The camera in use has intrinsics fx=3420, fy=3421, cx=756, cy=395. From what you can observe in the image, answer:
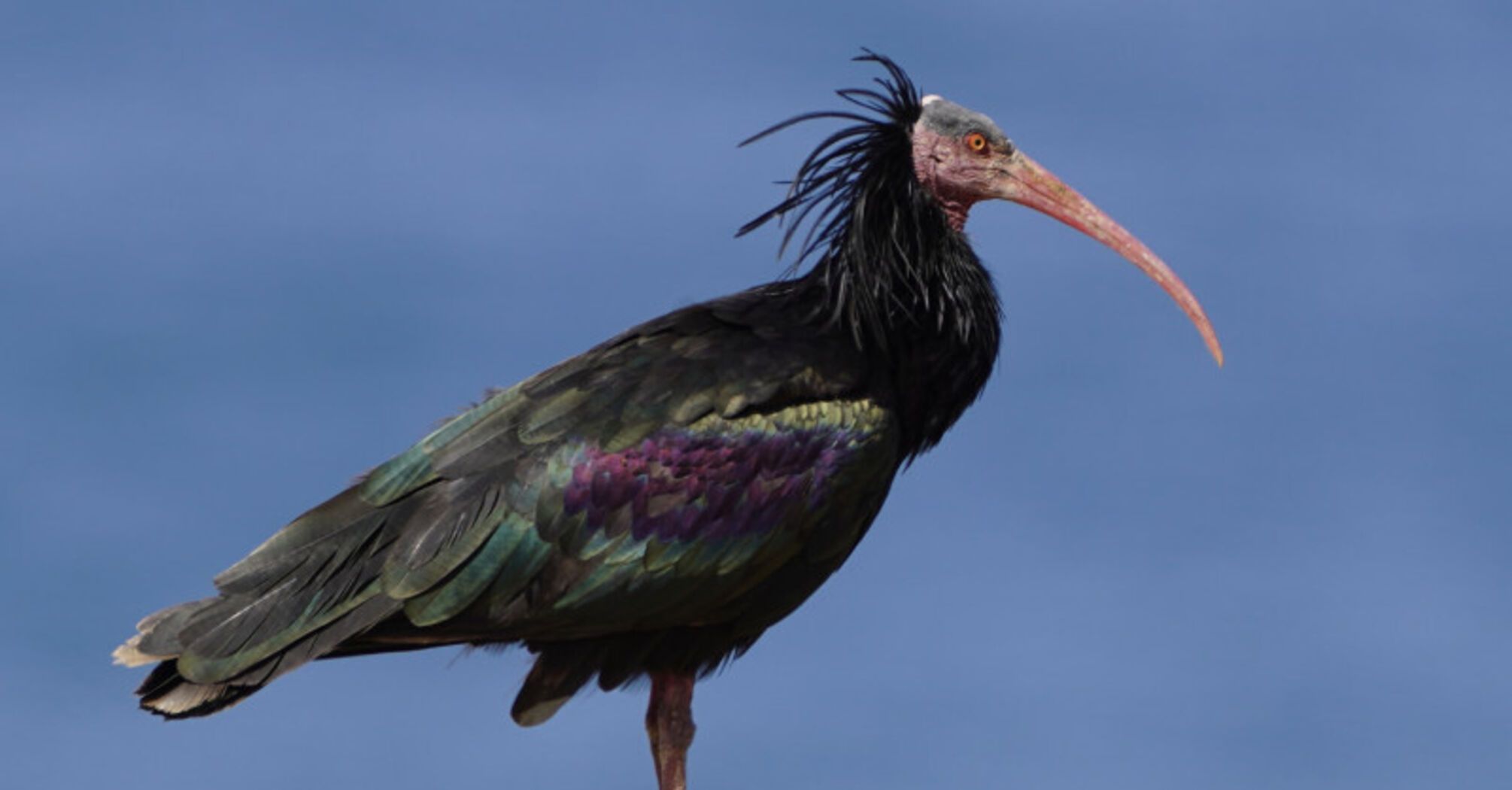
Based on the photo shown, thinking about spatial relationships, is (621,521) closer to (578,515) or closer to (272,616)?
(578,515)

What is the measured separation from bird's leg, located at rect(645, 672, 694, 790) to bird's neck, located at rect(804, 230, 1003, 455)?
172cm

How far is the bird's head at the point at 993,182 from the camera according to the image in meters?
18.0

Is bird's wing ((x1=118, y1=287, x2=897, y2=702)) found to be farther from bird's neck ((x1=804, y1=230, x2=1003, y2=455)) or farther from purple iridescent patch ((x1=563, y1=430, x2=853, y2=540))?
bird's neck ((x1=804, y1=230, x2=1003, y2=455))

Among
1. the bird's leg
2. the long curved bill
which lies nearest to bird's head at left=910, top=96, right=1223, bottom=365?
the long curved bill

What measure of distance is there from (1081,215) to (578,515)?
3.57m

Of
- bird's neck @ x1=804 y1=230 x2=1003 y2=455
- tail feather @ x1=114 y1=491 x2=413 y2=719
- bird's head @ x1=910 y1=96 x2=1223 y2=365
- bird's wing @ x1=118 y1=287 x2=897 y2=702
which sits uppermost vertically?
bird's head @ x1=910 y1=96 x2=1223 y2=365

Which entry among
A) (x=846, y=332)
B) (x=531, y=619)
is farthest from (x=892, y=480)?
(x=531, y=619)

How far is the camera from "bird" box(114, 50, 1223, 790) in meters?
16.5

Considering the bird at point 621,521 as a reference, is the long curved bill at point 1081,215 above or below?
above

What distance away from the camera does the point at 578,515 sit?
16.6 metres

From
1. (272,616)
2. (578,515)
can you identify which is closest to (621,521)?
(578,515)

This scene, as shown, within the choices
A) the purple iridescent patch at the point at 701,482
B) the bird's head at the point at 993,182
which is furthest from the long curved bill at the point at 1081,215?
the purple iridescent patch at the point at 701,482

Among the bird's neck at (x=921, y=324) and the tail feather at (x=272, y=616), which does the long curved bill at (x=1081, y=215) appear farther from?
the tail feather at (x=272, y=616)

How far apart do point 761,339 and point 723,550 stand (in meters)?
1.11
